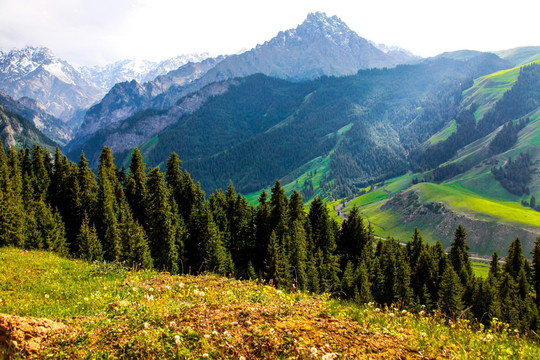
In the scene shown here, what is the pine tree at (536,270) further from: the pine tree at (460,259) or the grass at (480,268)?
the grass at (480,268)

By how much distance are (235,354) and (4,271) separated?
1411cm

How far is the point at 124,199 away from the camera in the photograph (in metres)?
58.6

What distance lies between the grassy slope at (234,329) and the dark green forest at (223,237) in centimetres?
3002

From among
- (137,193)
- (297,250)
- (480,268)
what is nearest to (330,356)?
(297,250)

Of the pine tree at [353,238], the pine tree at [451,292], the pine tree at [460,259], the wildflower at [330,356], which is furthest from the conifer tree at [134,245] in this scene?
the pine tree at [460,259]

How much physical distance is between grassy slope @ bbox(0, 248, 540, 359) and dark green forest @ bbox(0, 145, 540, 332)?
30020mm

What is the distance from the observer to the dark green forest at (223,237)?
4444 centimetres

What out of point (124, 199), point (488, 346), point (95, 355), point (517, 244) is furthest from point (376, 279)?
point (95, 355)

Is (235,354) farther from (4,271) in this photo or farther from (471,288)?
(471,288)

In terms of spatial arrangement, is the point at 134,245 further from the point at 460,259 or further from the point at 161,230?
the point at 460,259

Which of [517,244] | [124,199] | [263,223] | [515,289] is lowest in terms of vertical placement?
[515,289]

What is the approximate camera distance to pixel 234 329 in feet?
23.3

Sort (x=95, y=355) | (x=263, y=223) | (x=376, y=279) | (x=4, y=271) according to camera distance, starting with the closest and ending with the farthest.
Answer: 1. (x=95, y=355)
2. (x=4, y=271)
3. (x=376, y=279)
4. (x=263, y=223)

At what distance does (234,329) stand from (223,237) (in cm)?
5765
